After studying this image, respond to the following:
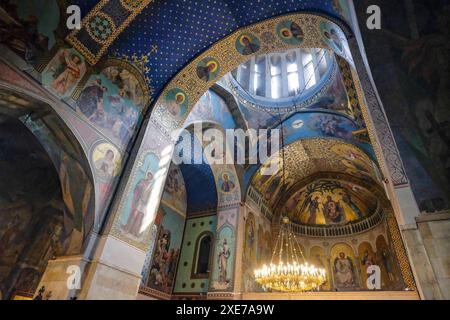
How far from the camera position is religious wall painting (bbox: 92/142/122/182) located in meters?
5.91

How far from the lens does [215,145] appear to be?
11.2 metres

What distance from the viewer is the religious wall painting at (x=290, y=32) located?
22.5 ft

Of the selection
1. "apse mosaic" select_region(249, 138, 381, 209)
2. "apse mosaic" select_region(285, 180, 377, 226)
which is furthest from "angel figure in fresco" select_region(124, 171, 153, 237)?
"apse mosaic" select_region(285, 180, 377, 226)

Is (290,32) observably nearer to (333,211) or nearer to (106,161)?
(106,161)

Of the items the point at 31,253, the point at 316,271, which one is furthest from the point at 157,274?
the point at 316,271

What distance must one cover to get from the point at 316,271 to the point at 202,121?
6.31 meters

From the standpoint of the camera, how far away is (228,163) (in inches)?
457

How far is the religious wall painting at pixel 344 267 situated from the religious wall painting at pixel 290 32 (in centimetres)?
1165

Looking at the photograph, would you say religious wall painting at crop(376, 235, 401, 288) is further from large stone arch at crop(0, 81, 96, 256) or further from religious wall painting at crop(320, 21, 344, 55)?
large stone arch at crop(0, 81, 96, 256)

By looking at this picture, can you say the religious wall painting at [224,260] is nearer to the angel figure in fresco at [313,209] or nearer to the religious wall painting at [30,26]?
the angel figure in fresco at [313,209]

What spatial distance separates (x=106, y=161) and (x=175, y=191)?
20.3ft

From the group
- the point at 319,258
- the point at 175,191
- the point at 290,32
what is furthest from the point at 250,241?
the point at 290,32

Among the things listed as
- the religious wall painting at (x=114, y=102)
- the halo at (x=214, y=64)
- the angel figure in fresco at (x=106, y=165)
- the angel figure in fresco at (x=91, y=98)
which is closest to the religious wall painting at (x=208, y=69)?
the halo at (x=214, y=64)
